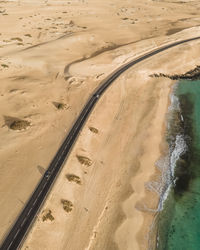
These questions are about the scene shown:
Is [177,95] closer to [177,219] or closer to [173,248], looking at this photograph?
[177,219]

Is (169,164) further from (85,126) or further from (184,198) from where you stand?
(85,126)

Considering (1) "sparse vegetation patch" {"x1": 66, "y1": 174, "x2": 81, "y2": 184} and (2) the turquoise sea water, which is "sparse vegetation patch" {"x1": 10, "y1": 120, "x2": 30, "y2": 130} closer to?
(1) "sparse vegetation patch" {"x1": 66, "y1": 174, "x2": 81, "y2": 184}

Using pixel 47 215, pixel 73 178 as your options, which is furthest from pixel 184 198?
pixel 47 215

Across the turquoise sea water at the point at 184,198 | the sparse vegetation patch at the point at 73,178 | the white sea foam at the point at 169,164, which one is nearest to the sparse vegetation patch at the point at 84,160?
the sparse vegetation patch at the point at 73,178

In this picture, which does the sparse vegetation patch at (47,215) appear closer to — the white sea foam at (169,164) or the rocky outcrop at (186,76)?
the white sea foam at (169,164)

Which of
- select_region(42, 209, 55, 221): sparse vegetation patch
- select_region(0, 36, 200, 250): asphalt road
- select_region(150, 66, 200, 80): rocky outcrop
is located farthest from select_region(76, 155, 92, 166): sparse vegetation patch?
select_region(150, 66, 200, 80): rocky outcrop

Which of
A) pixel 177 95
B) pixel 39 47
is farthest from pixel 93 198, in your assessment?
pixel 39 47

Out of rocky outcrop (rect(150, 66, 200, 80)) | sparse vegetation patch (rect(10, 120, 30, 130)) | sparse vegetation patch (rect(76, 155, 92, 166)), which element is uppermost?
rocky outcrop (rect(150, 66, 200, 80))
